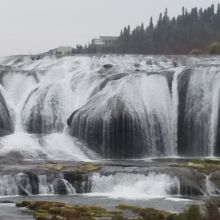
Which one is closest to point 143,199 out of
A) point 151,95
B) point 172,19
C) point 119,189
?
point 119,189

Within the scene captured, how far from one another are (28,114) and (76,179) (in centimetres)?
2535

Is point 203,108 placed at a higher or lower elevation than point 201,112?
higher

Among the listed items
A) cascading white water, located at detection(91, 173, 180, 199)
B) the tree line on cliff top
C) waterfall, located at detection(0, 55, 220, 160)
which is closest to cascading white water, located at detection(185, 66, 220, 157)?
waterfall, located at detection(0, 55, 220, 160)

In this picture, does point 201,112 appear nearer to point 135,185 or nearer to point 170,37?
point 135,185

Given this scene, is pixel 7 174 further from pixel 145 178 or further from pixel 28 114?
pixel 28 114

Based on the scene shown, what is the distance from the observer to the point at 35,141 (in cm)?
7375

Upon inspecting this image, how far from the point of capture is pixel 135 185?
184ft

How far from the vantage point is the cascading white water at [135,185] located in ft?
182

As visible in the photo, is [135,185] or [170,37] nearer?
[135,185]

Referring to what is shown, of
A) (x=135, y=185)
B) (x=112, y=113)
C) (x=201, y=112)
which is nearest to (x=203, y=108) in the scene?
(x=201, y=112)

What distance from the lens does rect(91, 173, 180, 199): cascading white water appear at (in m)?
55.4

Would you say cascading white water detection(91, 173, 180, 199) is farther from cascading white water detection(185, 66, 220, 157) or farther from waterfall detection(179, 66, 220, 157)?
cascading white water detection(185, 66, 220, 157)

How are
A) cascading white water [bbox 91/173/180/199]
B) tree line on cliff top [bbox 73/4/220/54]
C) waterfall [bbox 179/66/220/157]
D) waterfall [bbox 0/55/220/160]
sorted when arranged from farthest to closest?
tree line on cliff top [bbox 73/4/220/54] → waterfall [bbox 179/66/220/157] → waterfall [bbox 0/55/220/160] → cascading white water [bbox 91/173/180/199]

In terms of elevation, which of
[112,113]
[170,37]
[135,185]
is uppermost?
[170,37]
